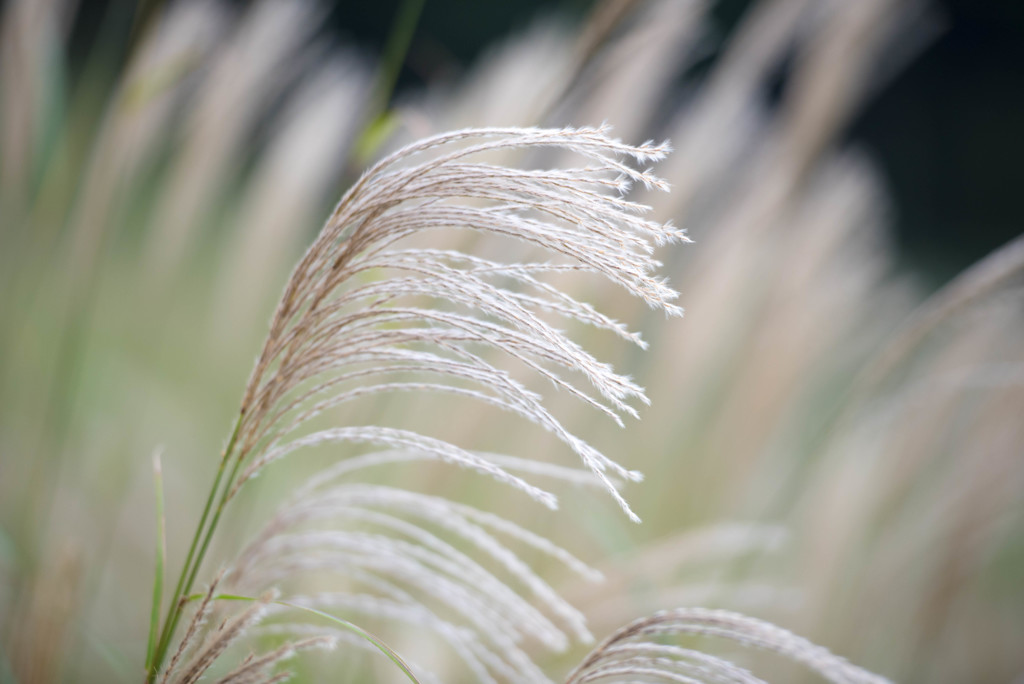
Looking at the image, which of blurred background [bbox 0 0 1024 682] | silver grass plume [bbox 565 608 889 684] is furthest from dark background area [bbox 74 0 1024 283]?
silver grass plume [bbox 565 608 889 684]

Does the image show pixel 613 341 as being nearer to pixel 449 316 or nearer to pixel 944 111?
pixel 449 316

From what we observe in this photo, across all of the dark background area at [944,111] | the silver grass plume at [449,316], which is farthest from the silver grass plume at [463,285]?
the dark background area at [944,111]

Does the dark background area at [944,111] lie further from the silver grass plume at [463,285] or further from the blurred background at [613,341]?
the silver grass plume at [463,285]

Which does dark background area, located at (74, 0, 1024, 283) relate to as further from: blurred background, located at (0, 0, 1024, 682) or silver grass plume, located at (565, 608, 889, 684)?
silver grass plume, located at (565, 608, 889, 684)

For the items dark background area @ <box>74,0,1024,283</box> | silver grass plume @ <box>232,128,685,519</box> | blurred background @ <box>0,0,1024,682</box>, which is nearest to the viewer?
silver grass plume @ <box>232,128,685,519</box>

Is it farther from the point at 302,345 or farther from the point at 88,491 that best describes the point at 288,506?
the point at 88,491

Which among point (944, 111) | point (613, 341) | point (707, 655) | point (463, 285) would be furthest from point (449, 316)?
point (944, 111)
